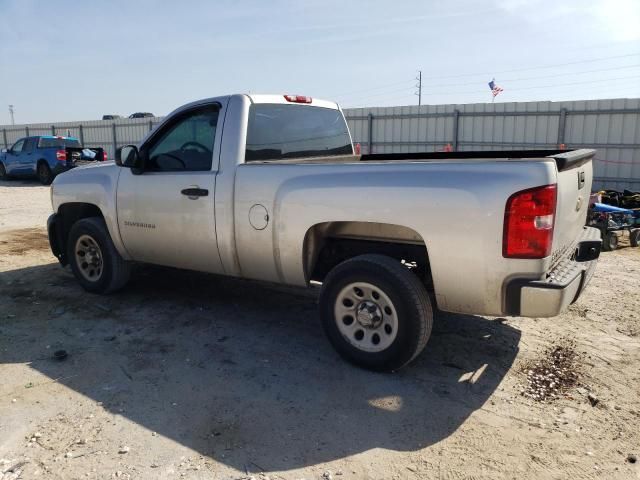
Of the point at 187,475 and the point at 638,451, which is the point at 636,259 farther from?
the point at 187,475

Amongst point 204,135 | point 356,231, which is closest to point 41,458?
point 356,231

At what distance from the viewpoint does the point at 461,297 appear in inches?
133

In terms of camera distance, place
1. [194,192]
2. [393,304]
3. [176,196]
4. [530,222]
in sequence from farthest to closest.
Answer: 1. [176,196]
2. [194,192]
3. [393,304]
4. [530,222]

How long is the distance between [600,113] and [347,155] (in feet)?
38.7

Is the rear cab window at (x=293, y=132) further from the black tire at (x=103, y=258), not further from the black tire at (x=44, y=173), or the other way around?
the black tire at (x=44, y=173)

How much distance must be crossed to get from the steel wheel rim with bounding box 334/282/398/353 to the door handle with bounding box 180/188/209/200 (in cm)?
147

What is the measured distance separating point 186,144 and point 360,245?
1.84 meters

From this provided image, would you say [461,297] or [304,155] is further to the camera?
[304,155]

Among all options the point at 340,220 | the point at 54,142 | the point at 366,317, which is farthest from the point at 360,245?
the point at 54,142

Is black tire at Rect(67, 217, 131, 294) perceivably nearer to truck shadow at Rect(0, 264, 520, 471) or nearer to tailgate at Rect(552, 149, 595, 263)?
truck shadow at Rect(0, 264, 520, 471)

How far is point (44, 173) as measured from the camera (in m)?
19.0

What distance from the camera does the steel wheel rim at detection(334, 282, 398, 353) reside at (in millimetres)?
3617

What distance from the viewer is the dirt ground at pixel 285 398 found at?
2.75 meters

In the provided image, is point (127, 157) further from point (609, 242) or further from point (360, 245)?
point (609, 242)
